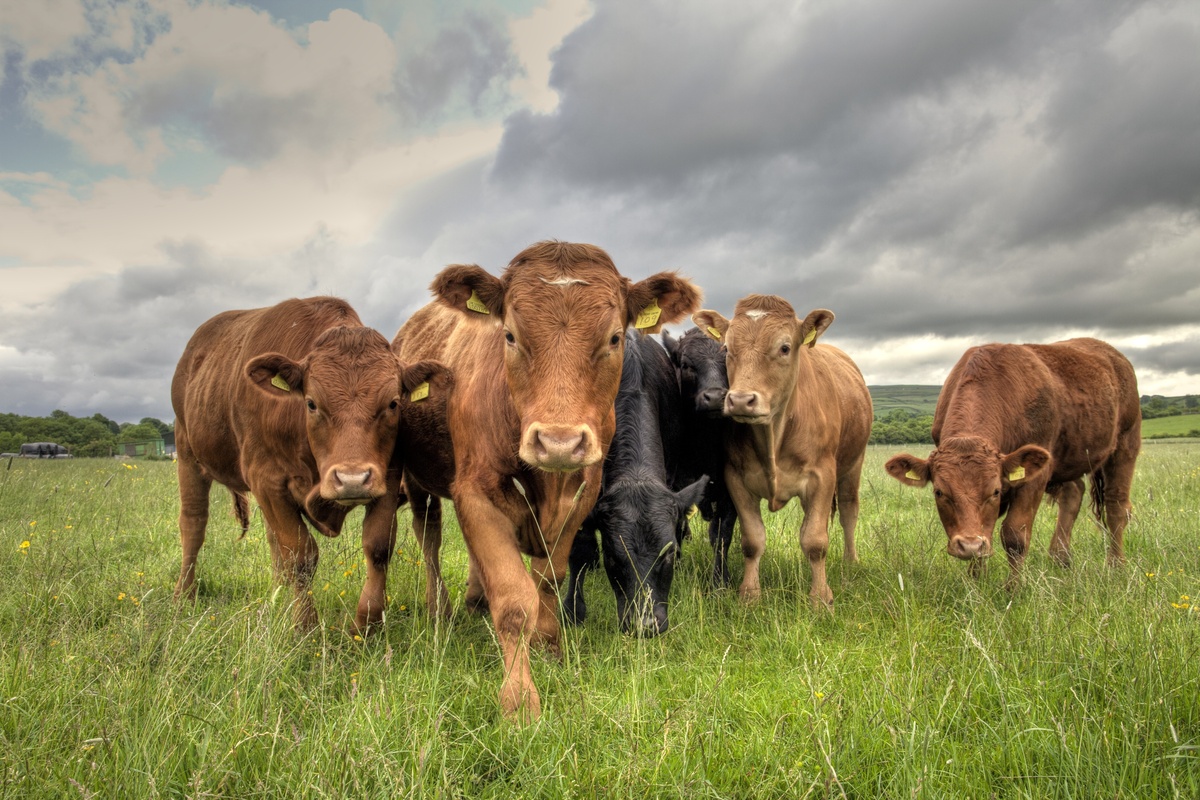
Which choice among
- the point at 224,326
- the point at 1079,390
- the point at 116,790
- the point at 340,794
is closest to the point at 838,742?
the point at 340,794

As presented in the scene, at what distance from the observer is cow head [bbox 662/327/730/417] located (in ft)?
20.7

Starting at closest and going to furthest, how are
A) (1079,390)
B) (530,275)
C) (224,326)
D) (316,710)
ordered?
1. (316,710)
2. (530,275)
3. (224,326)
4. (1079,390)

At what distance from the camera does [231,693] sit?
3291 millimetres

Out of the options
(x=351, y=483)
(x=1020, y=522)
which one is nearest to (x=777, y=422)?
(x=1020, y=522)

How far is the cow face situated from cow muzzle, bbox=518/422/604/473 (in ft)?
4.77

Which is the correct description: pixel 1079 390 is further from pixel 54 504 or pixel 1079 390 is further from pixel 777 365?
pixel 54 504

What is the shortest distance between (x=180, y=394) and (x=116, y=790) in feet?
17.7

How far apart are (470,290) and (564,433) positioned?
137 centimetres

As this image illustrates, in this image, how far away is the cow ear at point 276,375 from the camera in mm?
4679

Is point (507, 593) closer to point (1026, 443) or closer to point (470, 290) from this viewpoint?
point (470, 290)

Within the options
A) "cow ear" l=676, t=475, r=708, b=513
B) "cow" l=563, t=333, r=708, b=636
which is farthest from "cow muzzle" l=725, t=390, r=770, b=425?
"cow ear" l=676, t=475, r=708, b=513

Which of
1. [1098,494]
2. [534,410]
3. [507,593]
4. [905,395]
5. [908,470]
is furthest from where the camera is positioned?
[905,395]

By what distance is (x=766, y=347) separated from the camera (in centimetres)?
630

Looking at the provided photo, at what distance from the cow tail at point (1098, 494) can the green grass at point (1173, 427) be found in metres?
60.0
